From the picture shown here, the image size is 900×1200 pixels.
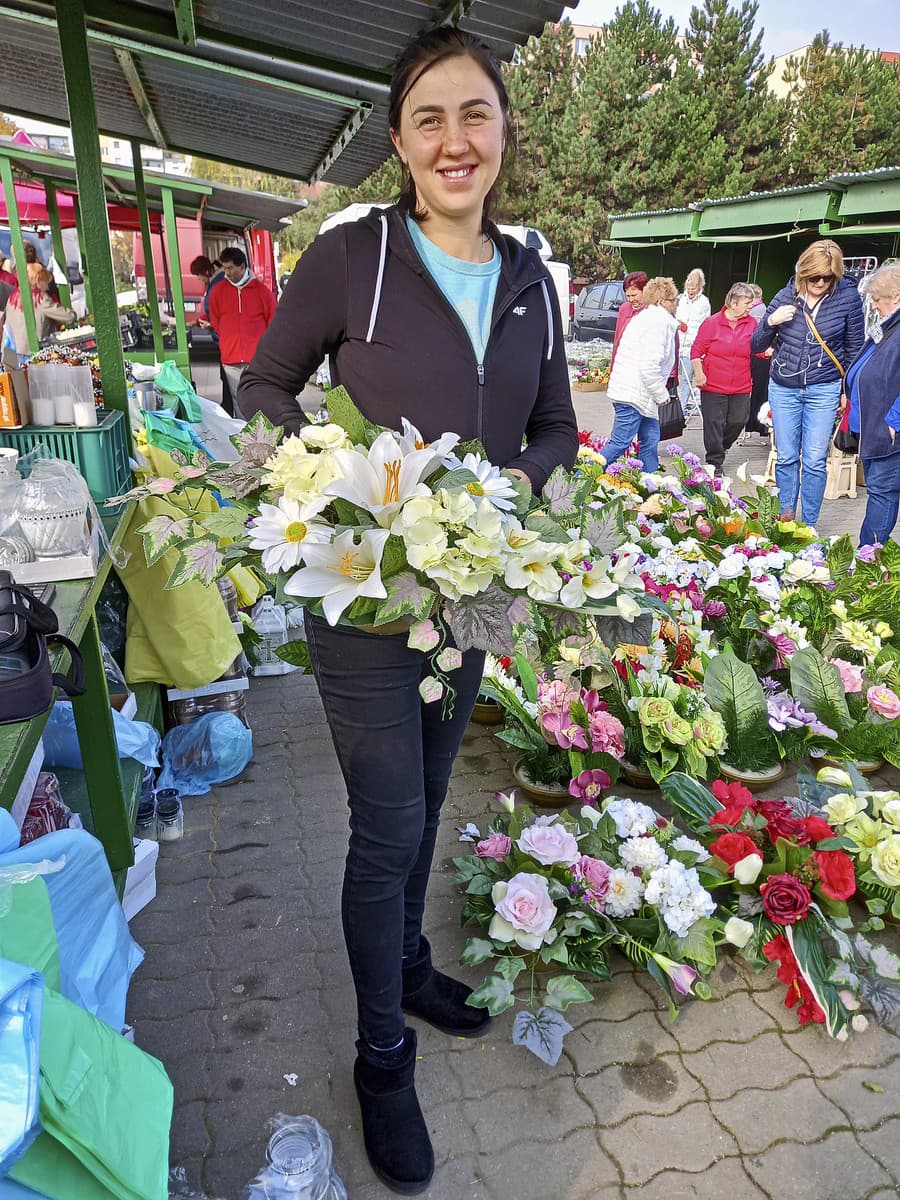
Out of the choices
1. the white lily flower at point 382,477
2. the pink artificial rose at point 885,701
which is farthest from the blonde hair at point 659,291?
the white lily flower at point 382,477

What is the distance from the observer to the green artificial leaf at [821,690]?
9.69ft

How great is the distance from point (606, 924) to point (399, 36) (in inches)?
103

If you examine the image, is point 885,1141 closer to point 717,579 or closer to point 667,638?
point 667,638

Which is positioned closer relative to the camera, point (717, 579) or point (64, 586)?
point (64, 586)

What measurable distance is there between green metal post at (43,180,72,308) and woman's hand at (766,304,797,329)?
9.46 metres

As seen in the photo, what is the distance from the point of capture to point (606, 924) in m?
2.17

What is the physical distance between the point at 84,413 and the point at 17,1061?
202 cm

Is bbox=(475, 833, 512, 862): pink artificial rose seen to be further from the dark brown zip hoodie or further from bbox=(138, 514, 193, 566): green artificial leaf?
bbox=(138, 514, 193, 566): green artificial leaf

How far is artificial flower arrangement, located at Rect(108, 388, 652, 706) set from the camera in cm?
121

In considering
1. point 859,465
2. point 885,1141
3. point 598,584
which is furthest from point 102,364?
point 859,465

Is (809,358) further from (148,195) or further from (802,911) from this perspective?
(148,195)

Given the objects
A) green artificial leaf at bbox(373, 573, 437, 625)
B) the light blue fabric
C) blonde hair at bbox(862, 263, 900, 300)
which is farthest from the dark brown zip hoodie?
blonde hair at bbox(862, 263, 900, 300)

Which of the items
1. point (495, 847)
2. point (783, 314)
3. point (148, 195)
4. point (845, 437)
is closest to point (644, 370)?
point (783, 314)

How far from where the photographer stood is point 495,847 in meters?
2.36
